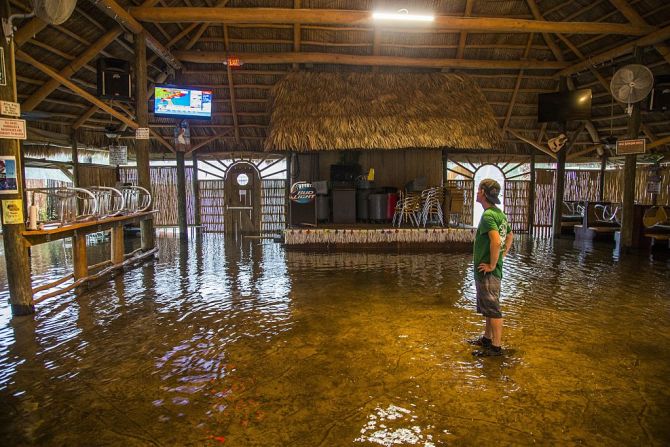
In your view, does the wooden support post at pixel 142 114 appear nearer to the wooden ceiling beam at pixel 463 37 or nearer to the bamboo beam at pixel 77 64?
the bamboo beam at pixel 77 64

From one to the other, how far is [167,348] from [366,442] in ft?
6.97

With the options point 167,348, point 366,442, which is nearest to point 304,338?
point 167,348

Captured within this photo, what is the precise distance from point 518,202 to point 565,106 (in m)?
3.82

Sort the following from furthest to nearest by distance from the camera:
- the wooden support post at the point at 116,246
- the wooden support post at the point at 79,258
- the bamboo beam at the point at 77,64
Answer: the bamboo beam at the point at 77,64 < the wooden support post at the point at 116,246 < the wooden support post at the point at 79,258

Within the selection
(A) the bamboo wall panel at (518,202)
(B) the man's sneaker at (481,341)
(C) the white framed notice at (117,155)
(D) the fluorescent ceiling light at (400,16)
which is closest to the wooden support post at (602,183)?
(A) the bamboo wall panel at (518,202)

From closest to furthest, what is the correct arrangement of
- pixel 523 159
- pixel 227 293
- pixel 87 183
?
pixel 227 293 < pixel 87 183 < pixel 523 159

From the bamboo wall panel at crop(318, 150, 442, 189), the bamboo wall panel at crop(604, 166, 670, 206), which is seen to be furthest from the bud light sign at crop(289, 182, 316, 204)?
the bamboo wall panel at crop(604, 166, 670, 206)

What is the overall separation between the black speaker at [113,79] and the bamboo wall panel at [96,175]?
4.08 m

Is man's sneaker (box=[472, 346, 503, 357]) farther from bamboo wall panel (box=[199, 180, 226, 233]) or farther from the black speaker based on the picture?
bamboo wall panel (box=[199, 180, 226, 233])

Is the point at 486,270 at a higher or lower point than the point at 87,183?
lower

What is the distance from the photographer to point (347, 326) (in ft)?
13.6

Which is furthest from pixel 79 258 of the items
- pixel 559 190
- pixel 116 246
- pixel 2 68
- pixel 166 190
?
pixel 559 190

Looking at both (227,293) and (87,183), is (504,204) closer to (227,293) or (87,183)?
(227,293)

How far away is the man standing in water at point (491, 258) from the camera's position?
327 cm
